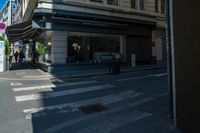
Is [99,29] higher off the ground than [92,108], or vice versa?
[99,29]

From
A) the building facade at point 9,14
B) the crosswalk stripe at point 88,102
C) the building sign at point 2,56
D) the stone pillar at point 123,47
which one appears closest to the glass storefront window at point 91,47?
the stone pillar at point 123,47

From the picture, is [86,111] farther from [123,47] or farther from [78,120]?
[123,47]

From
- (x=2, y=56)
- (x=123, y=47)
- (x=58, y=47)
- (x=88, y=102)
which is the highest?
(x=123, y=47)

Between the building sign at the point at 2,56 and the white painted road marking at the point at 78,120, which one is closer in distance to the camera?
the white painted road marking at the point at 78,120

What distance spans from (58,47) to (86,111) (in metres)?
10.9

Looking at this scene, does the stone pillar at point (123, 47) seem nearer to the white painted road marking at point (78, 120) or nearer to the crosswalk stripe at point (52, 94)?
the crosswalk stripe at point (52, 94)

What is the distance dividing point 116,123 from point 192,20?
2.79m

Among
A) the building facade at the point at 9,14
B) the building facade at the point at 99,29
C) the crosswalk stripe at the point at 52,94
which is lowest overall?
the crosswalk stripe at the point at 52,94

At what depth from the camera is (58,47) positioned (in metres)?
16.5

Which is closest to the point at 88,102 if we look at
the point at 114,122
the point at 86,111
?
the point at 86,111

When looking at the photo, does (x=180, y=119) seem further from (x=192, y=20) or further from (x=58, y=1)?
(x=58, y=1)

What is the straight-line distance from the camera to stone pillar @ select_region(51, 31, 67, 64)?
1639 centimetres

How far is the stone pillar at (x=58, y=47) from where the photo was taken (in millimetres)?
16391

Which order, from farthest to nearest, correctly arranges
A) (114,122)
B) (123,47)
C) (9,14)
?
(9,14), (123,47), (114,122)
